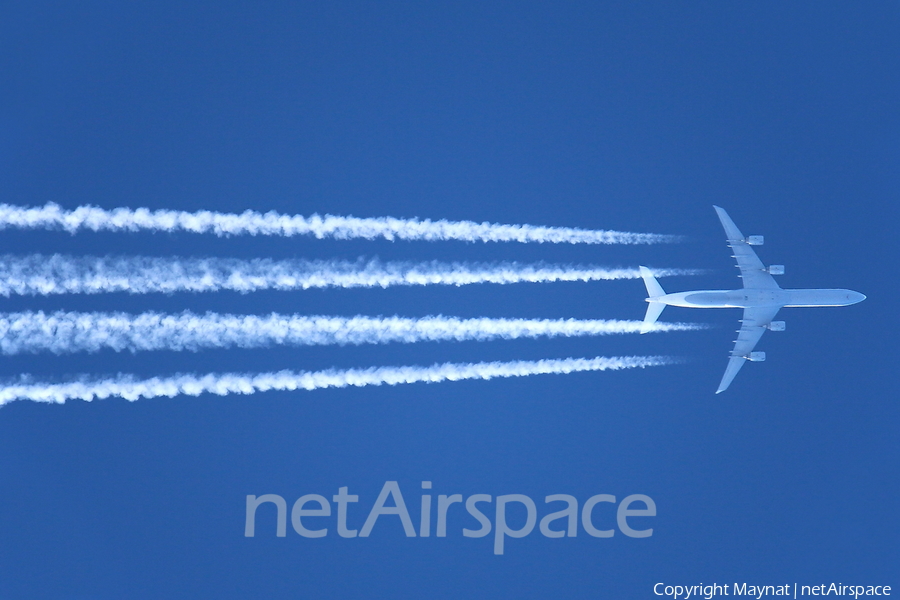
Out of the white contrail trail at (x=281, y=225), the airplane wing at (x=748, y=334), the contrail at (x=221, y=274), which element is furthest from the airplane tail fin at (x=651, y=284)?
the airplane wing at (x=748, y=334)

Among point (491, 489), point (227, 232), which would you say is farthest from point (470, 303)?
point (227, 232)

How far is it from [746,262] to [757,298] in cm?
216

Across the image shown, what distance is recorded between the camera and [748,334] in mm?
48000

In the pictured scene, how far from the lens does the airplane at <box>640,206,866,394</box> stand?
4628 cm


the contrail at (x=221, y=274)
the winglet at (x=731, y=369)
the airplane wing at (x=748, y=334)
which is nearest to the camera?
the contrail at (x=221, y=274)

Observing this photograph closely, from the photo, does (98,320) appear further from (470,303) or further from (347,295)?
(470,303)

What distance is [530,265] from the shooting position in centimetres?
4409

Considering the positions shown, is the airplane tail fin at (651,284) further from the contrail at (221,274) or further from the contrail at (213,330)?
the contrail at (213,330)

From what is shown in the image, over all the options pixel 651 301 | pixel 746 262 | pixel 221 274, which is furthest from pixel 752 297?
pixel 221 274

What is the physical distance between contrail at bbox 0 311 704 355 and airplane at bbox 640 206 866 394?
7.71 meters

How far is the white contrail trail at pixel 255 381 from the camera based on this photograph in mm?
34812

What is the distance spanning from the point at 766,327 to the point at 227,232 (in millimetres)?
28828

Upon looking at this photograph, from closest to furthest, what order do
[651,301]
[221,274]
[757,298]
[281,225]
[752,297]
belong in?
1. [221,274]
2. [281,225]
3. [651,301]
4. [752,297]
5. [757,298]

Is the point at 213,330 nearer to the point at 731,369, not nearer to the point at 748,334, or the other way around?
the point at 731,369
